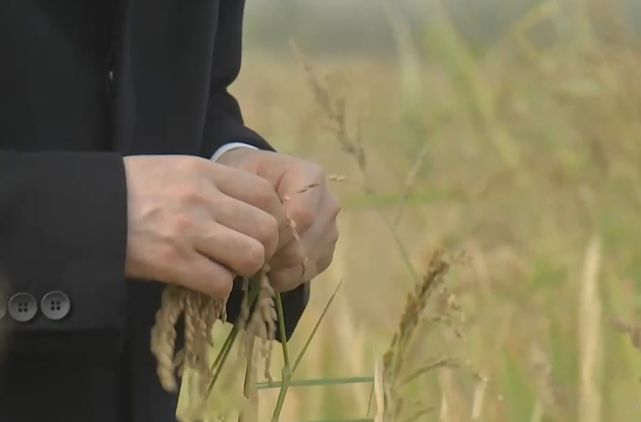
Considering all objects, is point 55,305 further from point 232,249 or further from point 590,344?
point 590,344

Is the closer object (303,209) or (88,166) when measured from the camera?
(88,166)

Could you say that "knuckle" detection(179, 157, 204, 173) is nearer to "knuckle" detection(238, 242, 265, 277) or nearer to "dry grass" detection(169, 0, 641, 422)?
"knuckle" detection(238, 242, 265, 277)

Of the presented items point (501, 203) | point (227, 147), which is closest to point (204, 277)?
point (227, 147)

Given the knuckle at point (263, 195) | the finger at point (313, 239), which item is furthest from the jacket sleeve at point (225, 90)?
the knuckle at point (263, 195)

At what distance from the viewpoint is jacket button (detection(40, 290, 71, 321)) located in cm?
69

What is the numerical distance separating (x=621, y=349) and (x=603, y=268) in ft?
0.32

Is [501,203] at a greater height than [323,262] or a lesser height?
greater

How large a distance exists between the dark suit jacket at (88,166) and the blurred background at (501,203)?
0.18 meters

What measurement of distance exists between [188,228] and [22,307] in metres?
0.10

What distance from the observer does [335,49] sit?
1.64 metres

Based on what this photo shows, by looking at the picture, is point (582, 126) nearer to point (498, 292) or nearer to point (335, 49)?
point (498, 292)

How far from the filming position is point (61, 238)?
682 millimetres

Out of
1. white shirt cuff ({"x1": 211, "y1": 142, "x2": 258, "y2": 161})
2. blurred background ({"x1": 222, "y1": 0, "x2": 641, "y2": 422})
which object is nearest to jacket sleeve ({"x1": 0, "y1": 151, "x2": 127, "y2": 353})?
white shirt cuff ({"x1": 211, "y1": 142, "x2": 258, "y2": 161})

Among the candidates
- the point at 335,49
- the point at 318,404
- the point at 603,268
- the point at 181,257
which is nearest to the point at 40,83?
the point at 181,257
